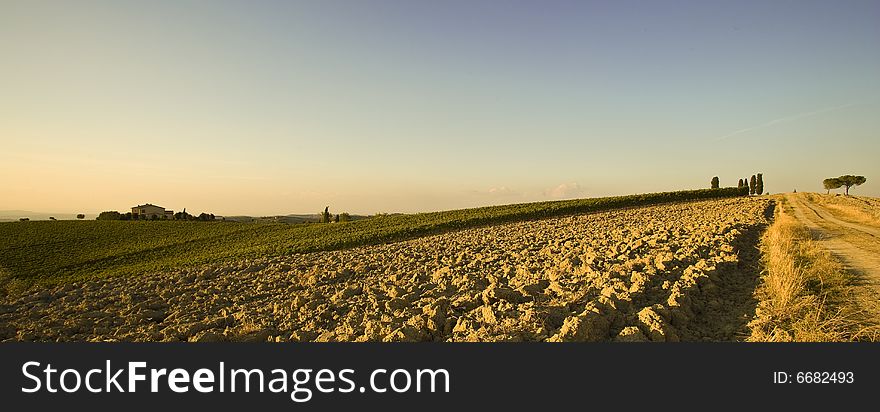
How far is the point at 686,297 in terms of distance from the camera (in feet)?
25.4

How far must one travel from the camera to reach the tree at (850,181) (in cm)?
9612

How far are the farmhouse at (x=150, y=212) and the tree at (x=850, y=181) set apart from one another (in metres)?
134

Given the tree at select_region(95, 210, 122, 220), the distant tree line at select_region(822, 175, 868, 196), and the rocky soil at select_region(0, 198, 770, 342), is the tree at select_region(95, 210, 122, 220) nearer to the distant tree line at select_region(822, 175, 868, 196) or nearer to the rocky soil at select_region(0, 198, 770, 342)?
the rocky soil at select_region(0, 198, 770, 342)

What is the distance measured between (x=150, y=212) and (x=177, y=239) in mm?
36217

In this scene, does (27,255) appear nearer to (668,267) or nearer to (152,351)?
(152,351)

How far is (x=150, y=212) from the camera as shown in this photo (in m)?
73.1

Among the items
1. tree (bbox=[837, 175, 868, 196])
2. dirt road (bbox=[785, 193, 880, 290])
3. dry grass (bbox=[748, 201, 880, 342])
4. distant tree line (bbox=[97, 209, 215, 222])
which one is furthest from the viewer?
tree (bbox=[837, 175, 868, 196])

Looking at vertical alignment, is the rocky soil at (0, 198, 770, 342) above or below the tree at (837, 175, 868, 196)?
below

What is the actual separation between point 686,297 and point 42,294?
22212 millimetres

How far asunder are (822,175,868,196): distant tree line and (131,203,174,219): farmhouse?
13365 cm

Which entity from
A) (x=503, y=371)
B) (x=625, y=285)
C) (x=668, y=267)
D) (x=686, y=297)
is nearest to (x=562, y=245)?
(x=668, y=267)

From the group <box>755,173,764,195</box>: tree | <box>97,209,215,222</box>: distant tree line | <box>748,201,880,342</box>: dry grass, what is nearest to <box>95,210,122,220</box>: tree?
<box>97,209,215,222</box>: distant tree line

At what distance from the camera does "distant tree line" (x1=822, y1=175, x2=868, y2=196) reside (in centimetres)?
9631

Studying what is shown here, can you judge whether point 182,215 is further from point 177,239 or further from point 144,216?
point 177,239
